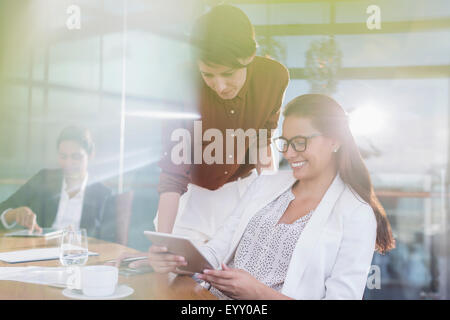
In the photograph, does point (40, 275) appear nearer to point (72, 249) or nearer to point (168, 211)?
point (72, 249)

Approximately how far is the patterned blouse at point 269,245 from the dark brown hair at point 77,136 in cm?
148

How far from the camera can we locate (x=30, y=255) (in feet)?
4.89

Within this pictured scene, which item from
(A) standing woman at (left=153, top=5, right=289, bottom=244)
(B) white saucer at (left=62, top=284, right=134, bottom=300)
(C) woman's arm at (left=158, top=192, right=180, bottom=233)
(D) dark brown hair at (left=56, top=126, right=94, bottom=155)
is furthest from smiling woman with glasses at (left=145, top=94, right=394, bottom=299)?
(D) dark brown hair at (left=56, top=126, right=94, bottom=155)

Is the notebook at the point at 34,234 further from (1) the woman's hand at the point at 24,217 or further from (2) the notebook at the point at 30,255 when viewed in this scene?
(2) the notebook at the point at 30,255

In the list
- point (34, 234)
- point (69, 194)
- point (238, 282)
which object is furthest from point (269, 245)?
point (69, 194)

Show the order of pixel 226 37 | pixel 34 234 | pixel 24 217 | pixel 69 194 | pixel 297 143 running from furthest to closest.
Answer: pixel 69 194
pixel 24 217
pixel 34 234
pixel 226 37
pixel 297 143

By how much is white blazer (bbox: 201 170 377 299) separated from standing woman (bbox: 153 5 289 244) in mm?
542

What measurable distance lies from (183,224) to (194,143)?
39 cm

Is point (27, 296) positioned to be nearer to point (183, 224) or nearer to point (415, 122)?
point (183, 224)

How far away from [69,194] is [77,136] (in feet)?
1.18

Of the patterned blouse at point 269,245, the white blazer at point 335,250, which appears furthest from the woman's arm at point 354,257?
the patterned blouse at point 269,245

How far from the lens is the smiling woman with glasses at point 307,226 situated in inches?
48.5

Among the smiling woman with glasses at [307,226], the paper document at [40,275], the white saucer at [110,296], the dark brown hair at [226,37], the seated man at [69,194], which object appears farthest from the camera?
the seated man at [69,194]
